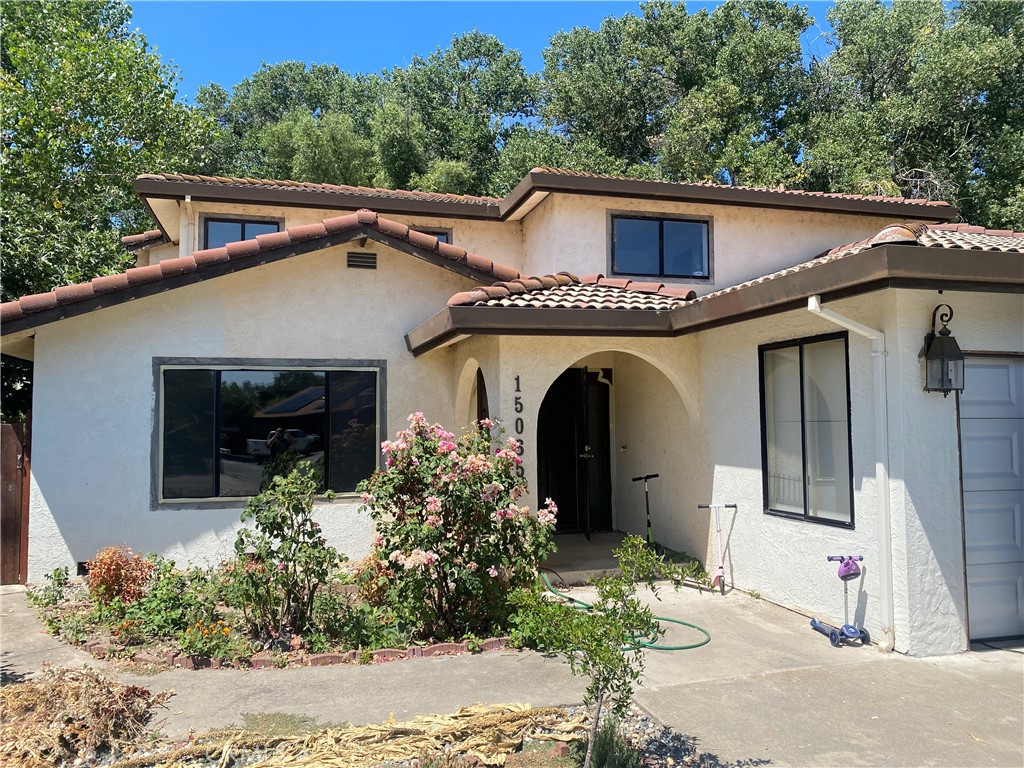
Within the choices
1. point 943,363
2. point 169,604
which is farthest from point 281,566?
point 943,363

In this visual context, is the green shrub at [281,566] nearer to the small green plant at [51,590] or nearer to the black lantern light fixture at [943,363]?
the small green plant at [51,590]

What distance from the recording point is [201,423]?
29.9 feet

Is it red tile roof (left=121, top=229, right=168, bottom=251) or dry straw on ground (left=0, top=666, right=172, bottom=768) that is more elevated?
red tile roof (left=121, top=229, right=168, bottom=251)

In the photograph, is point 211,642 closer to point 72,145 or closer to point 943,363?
point 943,363

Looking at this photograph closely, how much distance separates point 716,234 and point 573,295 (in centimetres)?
429

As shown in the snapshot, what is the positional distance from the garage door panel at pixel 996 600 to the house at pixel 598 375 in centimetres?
2

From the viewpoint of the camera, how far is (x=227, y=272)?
28.8 feet

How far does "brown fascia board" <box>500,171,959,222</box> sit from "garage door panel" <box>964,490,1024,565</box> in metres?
6.36

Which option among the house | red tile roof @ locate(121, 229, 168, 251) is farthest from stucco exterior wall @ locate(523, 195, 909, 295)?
red tile roof @ locate(121, 229, 168, 251)

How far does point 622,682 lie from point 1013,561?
4628 mm

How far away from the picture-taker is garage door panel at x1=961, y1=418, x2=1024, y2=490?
251 inches

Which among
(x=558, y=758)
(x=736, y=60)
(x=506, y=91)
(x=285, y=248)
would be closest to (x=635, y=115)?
(x=736, y=60)

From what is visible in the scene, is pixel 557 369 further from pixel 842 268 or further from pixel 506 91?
pixel 506 91

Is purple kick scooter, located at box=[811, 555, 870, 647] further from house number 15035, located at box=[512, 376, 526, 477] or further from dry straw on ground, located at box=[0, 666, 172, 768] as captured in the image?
dry straw on ground, located at box=[0, 666, 172, 768]
